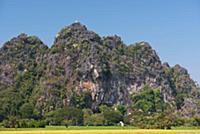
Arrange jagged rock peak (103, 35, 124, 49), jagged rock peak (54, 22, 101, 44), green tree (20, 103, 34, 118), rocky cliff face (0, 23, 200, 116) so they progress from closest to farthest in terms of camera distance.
Answer: green tree (20, 103, 34, 118)
rocky cliff face (0, 23, 200, 116)
jagged rock peak (54, 22, 101, 44)
jagged rock peak (103, 35, 124, 49)

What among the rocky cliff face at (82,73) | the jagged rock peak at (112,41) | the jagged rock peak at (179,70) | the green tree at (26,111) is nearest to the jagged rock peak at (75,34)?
the rocky cliff face at (82,73)

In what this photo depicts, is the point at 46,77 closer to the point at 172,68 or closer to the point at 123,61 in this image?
the point at 123,61

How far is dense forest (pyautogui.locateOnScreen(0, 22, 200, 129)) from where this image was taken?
84.6 m

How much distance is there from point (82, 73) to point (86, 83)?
87.5 inches

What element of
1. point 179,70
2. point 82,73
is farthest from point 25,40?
point 179,70

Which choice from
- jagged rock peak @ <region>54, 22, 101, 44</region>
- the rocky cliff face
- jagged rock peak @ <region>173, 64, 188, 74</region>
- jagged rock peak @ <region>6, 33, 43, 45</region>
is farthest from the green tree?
jagged rock peak @ <region>173, 64, 188, 74</region>

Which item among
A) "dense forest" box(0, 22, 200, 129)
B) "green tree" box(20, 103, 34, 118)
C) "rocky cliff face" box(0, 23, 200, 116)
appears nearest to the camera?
→ "green tree" box(20, 103, 34, 118)

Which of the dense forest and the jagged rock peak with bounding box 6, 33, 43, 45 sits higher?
the jagged rock peak with bounding box 6, 33, 43, 45

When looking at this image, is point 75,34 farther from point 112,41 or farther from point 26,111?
point 26,111

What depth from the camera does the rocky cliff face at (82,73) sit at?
9088 centimetres

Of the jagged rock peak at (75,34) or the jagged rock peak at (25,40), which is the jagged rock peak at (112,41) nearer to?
the jagged rock peak at (75,34)

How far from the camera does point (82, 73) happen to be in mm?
92188

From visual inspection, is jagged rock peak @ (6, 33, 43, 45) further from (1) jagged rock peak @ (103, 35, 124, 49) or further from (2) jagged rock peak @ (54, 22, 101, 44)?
(1) jagged rock peak @ (103, 35, 124, 49)

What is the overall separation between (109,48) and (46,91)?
75.0ft
